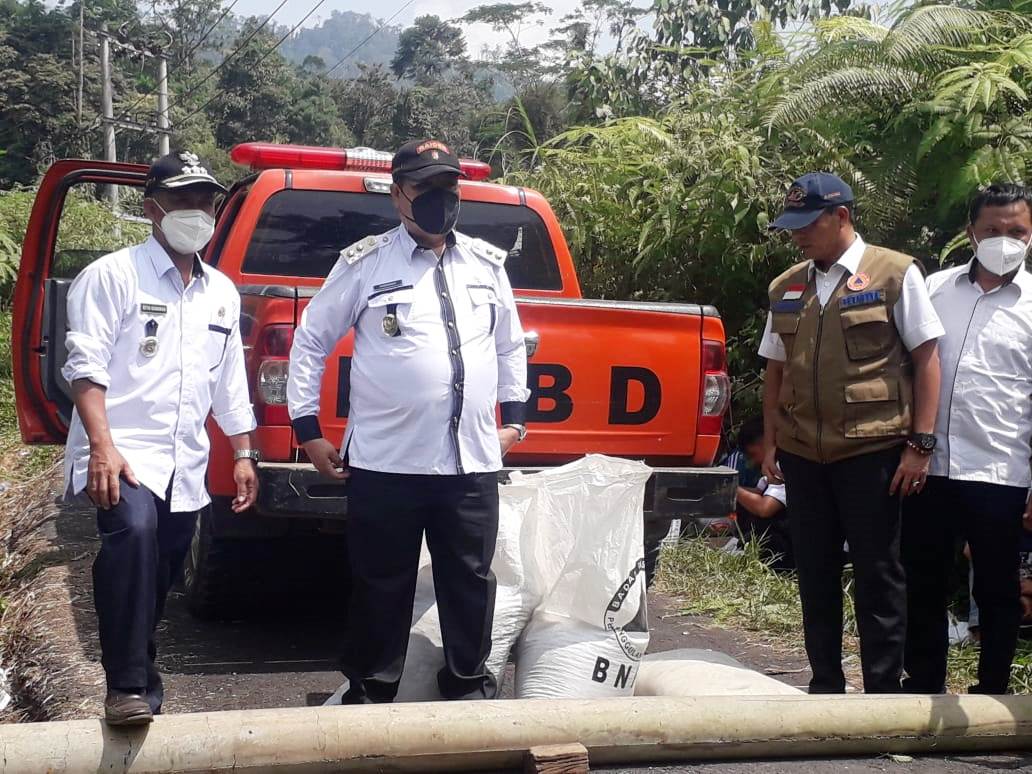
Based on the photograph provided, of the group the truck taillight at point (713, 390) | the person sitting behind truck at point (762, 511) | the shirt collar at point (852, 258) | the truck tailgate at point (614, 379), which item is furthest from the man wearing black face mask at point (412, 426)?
the person sitting behind truck at point (762, 511)

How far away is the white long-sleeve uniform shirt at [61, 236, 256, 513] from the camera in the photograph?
3.26 meters

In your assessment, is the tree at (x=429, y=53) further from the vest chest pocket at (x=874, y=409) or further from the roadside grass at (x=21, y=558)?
the vest chest pocket at (x=874, y=409)

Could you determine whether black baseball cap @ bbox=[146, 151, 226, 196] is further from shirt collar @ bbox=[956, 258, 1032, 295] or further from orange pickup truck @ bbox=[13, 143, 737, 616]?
shirt collar @ bbox=[956, 258, 1032, 295]

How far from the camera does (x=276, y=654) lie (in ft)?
16.5

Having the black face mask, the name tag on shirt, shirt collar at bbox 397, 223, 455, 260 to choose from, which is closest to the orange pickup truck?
shirt collar at bbox 397, 223, 455, 260

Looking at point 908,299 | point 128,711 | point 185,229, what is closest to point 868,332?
point 908,299

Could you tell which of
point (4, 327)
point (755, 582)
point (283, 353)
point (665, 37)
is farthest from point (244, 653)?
point (665, 37)

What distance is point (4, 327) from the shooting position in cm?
1425

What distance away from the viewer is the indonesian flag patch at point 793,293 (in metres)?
4.04

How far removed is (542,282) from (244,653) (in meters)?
2.29

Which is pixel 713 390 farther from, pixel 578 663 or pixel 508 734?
pixel 508 734

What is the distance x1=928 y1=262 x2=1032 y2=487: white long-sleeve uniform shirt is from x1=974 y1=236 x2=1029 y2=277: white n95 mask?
8cm

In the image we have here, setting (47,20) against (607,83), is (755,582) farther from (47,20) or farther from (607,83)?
(47,20)

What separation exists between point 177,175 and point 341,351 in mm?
1122
